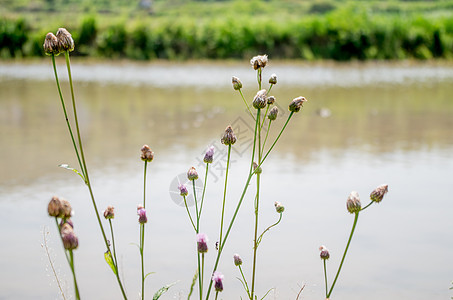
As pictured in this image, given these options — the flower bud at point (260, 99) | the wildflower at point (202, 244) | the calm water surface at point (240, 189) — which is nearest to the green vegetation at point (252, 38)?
the calm water surface at point (240, 189)

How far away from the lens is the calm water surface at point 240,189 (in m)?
2.10

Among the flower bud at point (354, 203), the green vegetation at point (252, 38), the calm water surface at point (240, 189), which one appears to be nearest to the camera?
the flower bud at point (354, 203)

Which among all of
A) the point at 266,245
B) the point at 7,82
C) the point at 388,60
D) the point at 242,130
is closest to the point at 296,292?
the point at 266,245

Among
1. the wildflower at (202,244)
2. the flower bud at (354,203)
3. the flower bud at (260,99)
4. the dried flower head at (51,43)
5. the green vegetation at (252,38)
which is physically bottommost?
the wildflower at (202,244)

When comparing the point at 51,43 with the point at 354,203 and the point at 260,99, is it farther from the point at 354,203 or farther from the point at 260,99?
the point at 354,203

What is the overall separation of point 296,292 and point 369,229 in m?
0.71

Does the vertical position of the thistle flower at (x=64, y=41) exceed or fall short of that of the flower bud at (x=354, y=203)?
it exceeds it

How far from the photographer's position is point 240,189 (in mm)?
3158

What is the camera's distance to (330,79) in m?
9.43

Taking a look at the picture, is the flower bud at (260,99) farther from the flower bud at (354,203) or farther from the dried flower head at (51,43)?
the dried flower head at (51,43)

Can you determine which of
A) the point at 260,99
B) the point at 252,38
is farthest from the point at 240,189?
the point at 252,38

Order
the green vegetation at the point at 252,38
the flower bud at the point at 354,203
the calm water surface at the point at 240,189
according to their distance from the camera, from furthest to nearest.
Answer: the green vegetation at the point at 252,38 → the calm water surface at the point at 240,189 → the flower bud at the point at 354,203

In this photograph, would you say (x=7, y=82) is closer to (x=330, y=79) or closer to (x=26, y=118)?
(x=26, y=118)

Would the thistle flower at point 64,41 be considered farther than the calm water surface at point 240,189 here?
No
